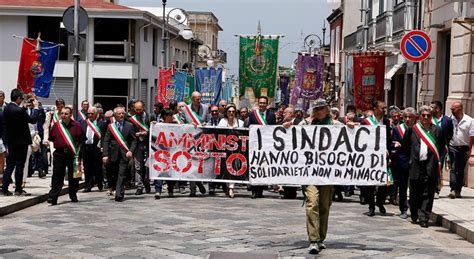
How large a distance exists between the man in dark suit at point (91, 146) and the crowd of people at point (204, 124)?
0.06 feet

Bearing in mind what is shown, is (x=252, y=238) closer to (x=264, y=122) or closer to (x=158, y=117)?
(x=264, y=122)

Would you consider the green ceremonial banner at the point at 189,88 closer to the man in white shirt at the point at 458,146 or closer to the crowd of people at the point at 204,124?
the crowd of people at the point at 204,124

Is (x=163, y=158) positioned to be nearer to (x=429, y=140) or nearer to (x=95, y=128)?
(x=95, y=128)

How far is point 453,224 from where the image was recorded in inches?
488

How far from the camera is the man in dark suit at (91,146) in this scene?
677 inches

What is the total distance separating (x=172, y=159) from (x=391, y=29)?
15027 mm

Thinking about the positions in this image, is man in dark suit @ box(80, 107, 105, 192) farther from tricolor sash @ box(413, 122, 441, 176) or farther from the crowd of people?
tricolor sash @ box(413, 122, 441, 176)

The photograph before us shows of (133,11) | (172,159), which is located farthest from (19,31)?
(172,159)

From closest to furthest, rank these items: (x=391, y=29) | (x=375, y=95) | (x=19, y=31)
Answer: (x=375, y=95) < (x=391, y=29) < (x=19, y=31)

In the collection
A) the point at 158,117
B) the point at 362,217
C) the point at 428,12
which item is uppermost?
the point at 428,12

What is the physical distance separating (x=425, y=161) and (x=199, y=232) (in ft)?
11.6

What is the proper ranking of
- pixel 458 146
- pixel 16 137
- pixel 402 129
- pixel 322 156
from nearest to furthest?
pixel 322 156, pixel 402 129, pixel 16 137, pixel 458 146

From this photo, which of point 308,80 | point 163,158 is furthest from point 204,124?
point 308,80

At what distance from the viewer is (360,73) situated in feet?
75.4
